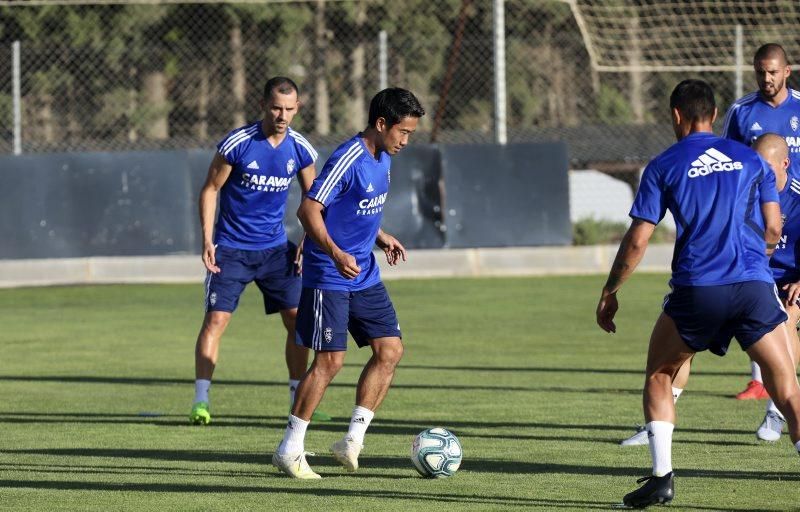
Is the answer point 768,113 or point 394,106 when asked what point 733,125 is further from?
point 394,106

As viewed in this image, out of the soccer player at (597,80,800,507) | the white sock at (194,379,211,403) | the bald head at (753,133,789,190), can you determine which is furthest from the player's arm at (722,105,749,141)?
the white sock at (194,379,211,403)

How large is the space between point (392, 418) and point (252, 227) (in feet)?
5.33

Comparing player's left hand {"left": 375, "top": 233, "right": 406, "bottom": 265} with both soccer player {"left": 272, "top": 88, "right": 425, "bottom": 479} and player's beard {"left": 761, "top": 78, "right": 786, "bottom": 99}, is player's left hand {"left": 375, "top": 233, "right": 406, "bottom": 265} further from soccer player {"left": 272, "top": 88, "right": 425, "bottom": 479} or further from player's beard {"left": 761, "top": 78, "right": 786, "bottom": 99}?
player's beard {"left": 761, "top": 78, "right": 786, "bottom": 99}

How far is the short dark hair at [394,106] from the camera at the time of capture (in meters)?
7.90

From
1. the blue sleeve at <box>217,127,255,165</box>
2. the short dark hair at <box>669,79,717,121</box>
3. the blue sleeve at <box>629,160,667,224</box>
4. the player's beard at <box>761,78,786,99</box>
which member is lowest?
the blue sleeve at <box>217,127,255,165</box>

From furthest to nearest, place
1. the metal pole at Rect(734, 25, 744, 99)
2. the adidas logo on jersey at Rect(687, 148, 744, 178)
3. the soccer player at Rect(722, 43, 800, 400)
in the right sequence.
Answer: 1. the metal pole at Rect(734, 25, 744, 99)
2. the soccer player at Rect(722, 43, 800, 400)
3. the adidas logo on jersey at Rect(687, 148, 744, 178)

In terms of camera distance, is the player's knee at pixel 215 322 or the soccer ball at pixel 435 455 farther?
the player's knee at pixel 215 322

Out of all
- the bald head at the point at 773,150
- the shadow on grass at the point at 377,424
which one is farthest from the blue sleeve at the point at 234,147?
the bald head at the point at 773,150

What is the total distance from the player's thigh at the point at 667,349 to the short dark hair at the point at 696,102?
907 mm

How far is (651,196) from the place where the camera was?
6.82 m

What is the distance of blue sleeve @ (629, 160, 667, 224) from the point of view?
6.80 m

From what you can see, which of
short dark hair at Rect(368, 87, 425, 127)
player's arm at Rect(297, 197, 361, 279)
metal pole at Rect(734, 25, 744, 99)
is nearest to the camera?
player's arm at Rect(297, 197, 361, 279)

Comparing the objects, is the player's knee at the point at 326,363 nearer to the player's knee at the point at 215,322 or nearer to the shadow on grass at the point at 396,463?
the shadow on grass at the point at 396,463

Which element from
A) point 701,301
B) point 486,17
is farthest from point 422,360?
point 486,17
